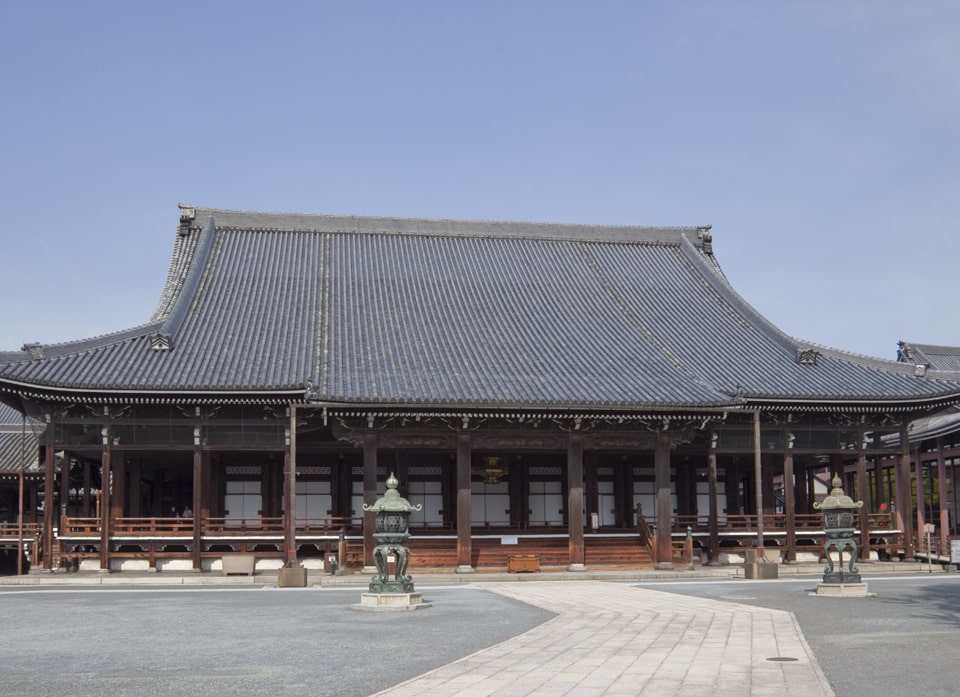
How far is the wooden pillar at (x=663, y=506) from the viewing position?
34.0 m

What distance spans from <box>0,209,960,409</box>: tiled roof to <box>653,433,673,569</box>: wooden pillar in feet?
6.69

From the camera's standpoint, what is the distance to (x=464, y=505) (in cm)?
3319

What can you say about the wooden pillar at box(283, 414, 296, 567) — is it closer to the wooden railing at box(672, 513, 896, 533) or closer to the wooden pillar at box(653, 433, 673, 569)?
the wooden pillar at box(653, 433, 673, 569)

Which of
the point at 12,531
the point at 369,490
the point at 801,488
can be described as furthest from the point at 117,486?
the point at 801,488

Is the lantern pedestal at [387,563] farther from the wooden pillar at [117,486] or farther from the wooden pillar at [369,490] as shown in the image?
the wooden pillar at [117,486]

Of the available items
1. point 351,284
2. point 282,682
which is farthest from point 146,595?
point 351,284

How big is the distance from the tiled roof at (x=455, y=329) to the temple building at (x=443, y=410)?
0.12 m

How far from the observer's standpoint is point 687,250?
1914 inches

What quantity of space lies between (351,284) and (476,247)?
23.6 ft

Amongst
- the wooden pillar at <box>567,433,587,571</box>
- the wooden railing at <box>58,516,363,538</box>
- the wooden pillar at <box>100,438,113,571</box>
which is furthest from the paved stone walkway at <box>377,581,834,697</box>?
the wooden pillar at <box>100,438,113,571</box>

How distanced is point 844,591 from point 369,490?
587 inches

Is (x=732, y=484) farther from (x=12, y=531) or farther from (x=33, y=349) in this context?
(x=12, y=531)

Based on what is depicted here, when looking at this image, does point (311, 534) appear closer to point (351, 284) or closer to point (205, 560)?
point (205, 560)

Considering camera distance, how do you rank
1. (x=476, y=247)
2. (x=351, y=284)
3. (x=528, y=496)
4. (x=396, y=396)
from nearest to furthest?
(x=396, y=396), (x=528, y=496), (x=351, y=284), (x=476, y=247)
